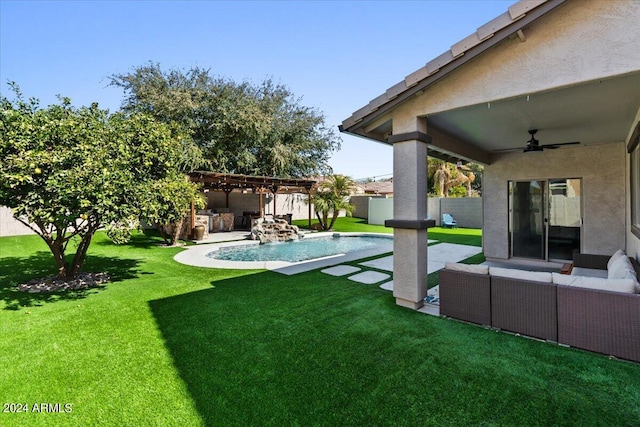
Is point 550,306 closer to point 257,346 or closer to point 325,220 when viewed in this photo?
point 257,346

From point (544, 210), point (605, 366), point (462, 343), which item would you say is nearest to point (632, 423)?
point (605, 366)

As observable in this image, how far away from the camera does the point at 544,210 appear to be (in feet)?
31.5

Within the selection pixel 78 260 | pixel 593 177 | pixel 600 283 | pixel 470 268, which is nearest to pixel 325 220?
pixel 593 177

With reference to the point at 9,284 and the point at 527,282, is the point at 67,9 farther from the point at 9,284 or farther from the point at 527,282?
the point at 527,282

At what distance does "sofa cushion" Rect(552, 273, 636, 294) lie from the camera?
387 centimetres

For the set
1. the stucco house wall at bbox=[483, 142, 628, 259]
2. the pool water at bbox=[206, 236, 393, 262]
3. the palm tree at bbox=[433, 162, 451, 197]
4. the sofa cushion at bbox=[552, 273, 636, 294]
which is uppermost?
the palm tree at bbox=[433, 162, 451, 197]

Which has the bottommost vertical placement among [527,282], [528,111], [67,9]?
[527,282]

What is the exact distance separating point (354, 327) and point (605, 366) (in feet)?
10.3

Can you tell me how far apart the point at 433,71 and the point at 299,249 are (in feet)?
36.5

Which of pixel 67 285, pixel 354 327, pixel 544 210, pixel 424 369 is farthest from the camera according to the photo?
pixel 544 210

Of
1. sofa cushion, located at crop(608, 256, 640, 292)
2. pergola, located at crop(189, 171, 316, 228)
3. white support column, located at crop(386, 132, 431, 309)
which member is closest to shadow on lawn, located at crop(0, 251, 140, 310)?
pergola, located at crop(189, 171, 316, 228)

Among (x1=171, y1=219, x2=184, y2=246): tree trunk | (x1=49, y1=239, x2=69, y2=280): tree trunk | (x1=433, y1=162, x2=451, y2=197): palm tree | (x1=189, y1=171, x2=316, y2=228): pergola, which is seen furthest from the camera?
(x1=433, y1=162, x2=451, y2=197): palm tree

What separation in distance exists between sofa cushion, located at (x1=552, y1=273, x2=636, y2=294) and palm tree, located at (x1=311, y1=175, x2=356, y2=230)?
16.3 m

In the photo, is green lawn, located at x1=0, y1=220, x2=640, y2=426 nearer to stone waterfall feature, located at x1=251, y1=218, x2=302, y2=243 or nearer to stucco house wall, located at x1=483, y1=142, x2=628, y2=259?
stucco house wall, located at x1=483, y1=142, x2=628, y2=259
